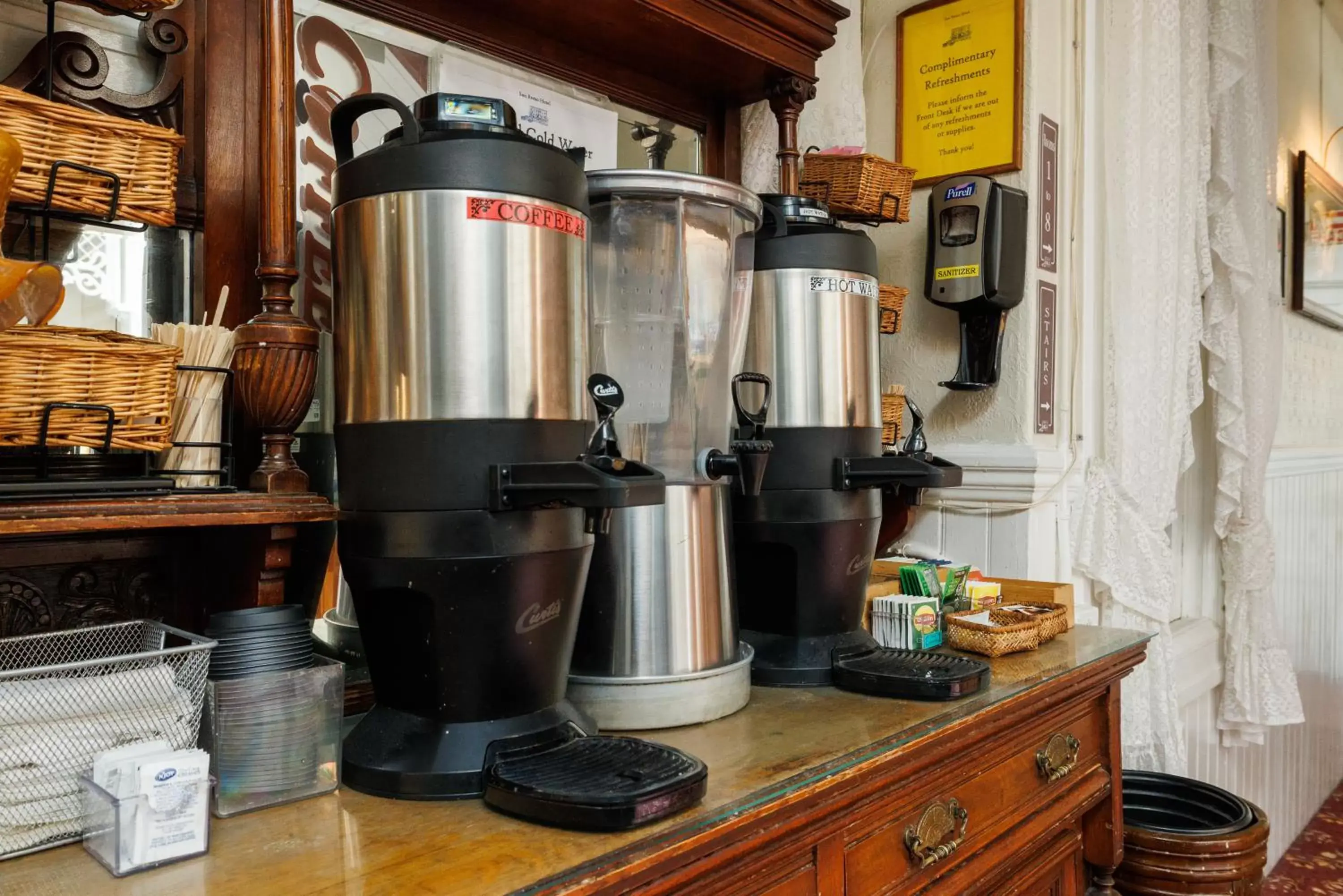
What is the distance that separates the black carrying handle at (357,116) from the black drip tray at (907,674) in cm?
80

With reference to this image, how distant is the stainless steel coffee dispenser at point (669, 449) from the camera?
1.13 metres

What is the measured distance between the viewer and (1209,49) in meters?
2.58

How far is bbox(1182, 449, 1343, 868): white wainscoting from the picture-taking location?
2924 millimetres

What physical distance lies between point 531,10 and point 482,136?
625 mm

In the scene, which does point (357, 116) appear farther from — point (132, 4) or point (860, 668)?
point (860, 668)

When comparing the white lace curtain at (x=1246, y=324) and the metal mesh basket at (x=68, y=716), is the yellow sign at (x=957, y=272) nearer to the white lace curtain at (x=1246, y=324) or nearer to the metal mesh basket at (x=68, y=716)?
the white lace curtain at (x=1246, y=324)

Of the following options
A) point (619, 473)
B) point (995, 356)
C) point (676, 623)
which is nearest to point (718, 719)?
point (676, 623)

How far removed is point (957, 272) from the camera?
198 centimetres

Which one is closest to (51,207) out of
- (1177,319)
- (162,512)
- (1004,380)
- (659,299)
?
(162,512)

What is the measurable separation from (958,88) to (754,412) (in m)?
1.12

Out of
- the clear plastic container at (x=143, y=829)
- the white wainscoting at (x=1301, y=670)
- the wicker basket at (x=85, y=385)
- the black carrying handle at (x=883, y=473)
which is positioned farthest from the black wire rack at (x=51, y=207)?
the white wainscoting at (x=1301, y=670)

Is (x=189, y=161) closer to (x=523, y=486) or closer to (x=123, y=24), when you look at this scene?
(x=123, y=24)

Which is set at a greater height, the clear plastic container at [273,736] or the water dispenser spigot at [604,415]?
the water dispenser spigot at [604,415]

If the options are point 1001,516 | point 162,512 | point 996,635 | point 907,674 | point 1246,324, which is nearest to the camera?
point 162,512
